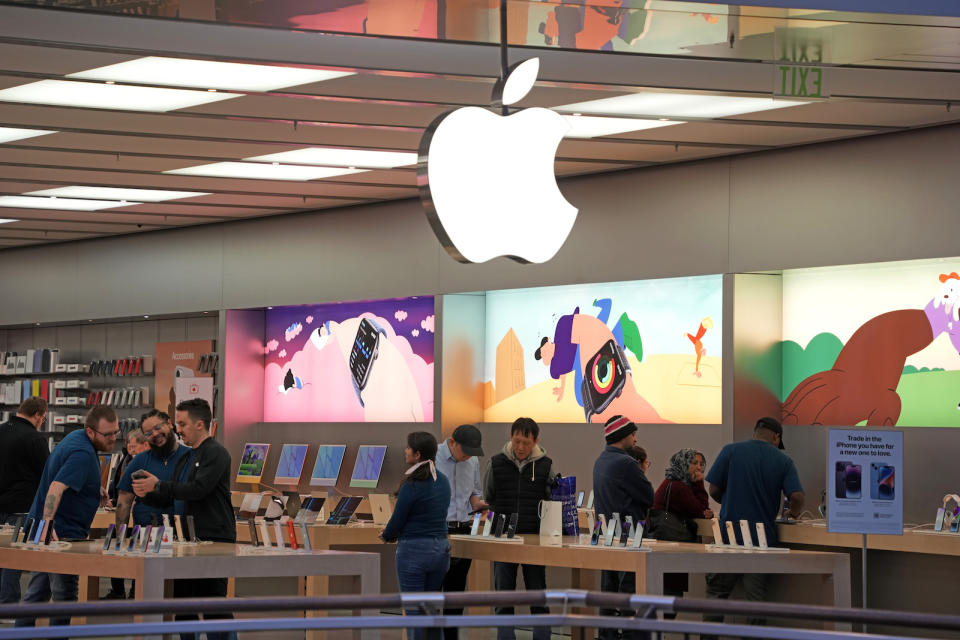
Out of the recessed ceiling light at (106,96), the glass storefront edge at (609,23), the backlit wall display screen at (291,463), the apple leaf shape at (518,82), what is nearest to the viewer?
the apple leaf shape at (518,82)

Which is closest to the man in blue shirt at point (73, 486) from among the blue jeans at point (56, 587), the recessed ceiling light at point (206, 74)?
the blue jeans at point (56, 587)

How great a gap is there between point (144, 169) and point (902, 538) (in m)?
6.81

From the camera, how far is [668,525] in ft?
33.3

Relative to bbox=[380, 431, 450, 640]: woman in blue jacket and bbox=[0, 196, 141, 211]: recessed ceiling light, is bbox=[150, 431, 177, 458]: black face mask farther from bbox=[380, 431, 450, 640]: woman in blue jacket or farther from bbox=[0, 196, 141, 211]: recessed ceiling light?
bbox=[0, 196, 141, 211]: recessed ceiling light

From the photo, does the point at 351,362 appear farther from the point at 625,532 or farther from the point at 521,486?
the point at 625,532

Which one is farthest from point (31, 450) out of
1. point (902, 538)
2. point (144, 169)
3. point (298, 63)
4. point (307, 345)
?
point (902, 538)

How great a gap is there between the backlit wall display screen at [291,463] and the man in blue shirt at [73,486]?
5.93 meters

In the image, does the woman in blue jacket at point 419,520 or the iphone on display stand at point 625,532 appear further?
the iphone on display stand at point 625,532

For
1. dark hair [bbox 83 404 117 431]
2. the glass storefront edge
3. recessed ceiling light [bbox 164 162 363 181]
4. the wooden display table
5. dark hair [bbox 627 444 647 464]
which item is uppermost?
recessed ceiling light [bbox 164 162 363 181]

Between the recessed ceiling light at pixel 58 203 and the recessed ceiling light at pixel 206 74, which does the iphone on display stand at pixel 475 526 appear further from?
the recessed ceiling light at pixel 58 203

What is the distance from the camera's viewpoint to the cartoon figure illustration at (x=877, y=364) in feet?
33.0

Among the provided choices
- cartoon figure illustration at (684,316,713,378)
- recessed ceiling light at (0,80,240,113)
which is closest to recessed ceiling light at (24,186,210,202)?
recessed ceiling light at (0,80,240,113)

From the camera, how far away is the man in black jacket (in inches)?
361

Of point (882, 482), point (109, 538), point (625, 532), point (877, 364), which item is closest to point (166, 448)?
point (109, 538)
